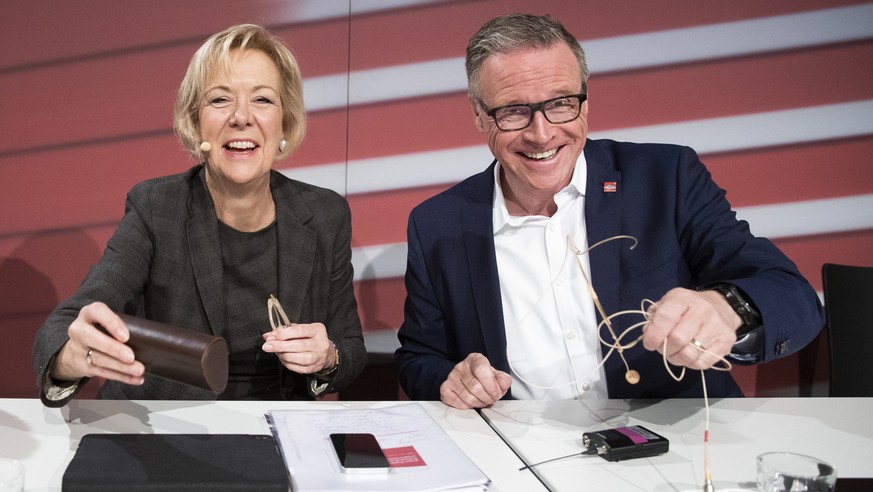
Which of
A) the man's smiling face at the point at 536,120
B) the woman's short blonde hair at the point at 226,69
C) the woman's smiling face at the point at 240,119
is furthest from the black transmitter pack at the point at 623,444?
the woman's short blonde hair at the point at 226,69

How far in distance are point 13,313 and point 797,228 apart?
3.28m

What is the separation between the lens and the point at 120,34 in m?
3.15

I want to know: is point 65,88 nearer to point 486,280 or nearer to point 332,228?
point 332,228

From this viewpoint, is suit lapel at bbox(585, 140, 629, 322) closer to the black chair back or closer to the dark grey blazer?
the dark grey blazer

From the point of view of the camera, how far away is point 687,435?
1.61 m

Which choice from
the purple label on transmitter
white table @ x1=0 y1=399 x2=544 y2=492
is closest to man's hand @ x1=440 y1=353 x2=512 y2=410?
Result: white table @ x1=0 y1=399 x2=544 y2=492

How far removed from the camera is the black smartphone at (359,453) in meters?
1.37

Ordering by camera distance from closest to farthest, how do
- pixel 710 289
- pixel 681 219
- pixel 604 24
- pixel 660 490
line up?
1. pixel 660 490
2. pixel 710 289
3. pixel 681 219
4. pixel 604 24

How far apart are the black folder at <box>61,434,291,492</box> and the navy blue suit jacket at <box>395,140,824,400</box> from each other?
716 mm

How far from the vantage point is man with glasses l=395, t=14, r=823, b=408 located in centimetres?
207

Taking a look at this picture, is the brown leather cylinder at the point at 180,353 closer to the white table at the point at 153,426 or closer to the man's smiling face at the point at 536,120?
the white table at the point at 153,426

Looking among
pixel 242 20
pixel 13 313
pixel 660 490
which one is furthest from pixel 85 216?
pixel 660 490

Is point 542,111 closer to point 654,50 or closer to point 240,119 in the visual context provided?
point 240,119

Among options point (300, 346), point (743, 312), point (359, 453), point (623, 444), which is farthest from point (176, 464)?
point (743, 312)
